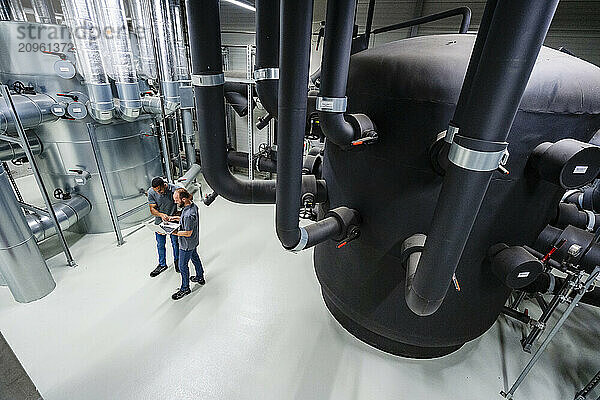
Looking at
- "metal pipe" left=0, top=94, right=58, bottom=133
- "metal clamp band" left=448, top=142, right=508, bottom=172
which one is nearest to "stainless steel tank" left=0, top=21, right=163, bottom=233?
"metal pipe" left=0, top=94, right=58, bottom=133

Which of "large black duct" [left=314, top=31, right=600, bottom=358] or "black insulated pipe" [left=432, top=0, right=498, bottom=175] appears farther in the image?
"large black duct" [left=314, top=31, right=600, bottom=358]

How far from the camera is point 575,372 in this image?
2.34 m

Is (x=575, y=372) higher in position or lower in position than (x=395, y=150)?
lower

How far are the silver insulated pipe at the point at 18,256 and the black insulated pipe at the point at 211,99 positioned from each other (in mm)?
2069

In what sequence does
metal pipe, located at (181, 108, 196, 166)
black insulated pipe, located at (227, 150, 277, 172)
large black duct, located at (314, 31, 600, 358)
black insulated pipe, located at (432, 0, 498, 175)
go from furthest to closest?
metal pipe, located at (181, 108, 196, 166) → black insulated pipe, located at (227, 150, 277, 172) → large black duct, located at (314, 31, 600, 358) → black insulated pipe, located at (432, 0, 498, 175)

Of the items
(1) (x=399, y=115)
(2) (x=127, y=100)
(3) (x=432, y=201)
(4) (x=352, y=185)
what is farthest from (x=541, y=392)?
(2) (x=127, y=100)

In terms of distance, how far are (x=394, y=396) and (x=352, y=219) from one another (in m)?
1.42

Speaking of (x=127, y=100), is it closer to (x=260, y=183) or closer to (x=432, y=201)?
(x=260, y=183)

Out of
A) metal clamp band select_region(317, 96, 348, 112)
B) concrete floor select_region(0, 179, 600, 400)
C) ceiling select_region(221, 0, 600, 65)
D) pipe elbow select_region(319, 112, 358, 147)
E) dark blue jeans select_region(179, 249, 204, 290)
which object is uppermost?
ceiling select_region(221, 0, 600, 65)

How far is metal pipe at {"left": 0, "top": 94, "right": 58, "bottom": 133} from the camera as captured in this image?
252cm

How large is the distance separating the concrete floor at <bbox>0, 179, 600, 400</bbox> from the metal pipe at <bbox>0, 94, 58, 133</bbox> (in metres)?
1.57

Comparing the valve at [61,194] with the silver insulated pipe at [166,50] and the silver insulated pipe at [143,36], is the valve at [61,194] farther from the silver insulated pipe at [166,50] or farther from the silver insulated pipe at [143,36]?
the silver insulated pipe at [143,36]

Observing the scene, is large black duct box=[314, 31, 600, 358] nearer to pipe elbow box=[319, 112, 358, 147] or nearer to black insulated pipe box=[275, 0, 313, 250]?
pipe elbow box=[319, 112, 358, 147]

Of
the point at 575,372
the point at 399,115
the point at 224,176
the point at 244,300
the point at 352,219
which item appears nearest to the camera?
the point at 399,115
